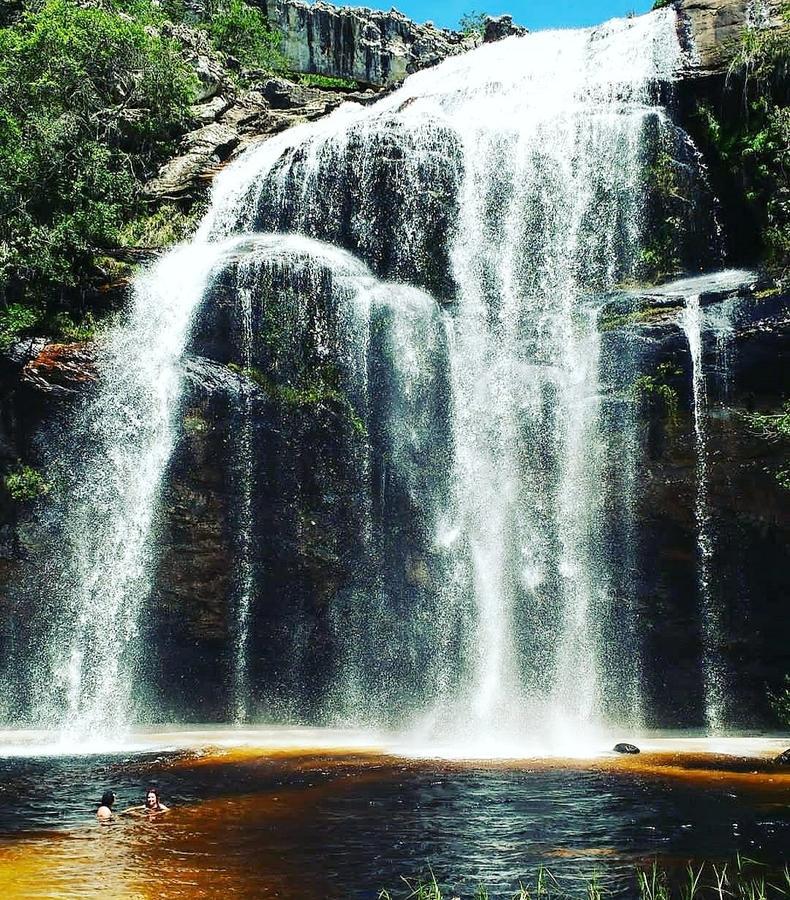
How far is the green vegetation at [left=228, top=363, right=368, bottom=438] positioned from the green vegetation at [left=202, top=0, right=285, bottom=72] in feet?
92.0

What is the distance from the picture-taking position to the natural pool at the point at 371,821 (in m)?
9.62

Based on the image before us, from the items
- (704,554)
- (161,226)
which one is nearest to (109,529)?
(161,226)

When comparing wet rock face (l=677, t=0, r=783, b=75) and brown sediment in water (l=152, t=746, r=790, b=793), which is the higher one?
wet rock face (l=677, t=0, r=783, b=75)

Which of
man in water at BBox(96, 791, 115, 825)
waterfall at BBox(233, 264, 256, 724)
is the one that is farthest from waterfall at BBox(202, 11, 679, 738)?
man in water at BBox(96, 791, 115, 825)

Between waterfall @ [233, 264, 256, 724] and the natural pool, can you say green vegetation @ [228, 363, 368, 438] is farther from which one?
the natural pool

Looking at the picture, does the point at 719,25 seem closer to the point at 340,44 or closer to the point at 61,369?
the point at 61,369

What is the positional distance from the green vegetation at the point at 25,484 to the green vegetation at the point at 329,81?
30.1 meters

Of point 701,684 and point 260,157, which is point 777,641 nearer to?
point 701,684

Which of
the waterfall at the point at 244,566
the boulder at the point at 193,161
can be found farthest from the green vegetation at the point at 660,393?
the boulder at the point at 193,161

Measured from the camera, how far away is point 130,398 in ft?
76.8

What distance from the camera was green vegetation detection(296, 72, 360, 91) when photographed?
47003mm

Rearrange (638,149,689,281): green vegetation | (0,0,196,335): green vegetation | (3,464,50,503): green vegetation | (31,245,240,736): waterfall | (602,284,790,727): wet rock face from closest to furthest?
(602,284,790,727): wet rock face, (31,245,240,736): waterfall, (3,464,50,503): green vegetation, (638,149,689,281): green vegetation, (0,0,196,335): green vegetation

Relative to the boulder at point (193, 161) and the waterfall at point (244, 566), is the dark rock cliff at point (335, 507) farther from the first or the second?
the boulder at point (193, 161)

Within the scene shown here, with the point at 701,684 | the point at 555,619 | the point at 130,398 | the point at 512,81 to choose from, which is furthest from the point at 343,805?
the point at 512,81
